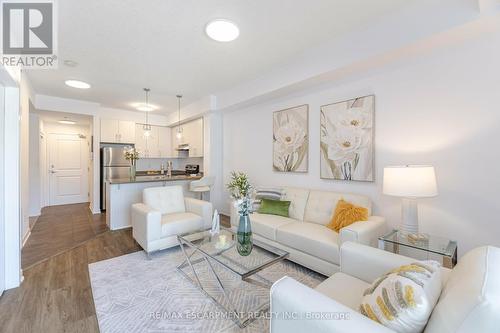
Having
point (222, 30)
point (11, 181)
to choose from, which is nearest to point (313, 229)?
point (222, 30)

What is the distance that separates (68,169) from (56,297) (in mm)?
5616

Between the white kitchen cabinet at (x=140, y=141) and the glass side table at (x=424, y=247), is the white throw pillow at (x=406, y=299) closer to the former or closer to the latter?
the glass side table at (x=424, y=247)

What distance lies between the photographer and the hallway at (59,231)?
2.97 meters

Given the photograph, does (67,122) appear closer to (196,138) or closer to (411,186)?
(196,138)

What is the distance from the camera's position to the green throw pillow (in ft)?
10.3

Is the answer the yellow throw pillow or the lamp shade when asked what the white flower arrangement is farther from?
the lamp shade

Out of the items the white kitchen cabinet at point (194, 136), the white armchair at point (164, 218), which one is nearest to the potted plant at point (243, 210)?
the white armchair at point (164, 218)

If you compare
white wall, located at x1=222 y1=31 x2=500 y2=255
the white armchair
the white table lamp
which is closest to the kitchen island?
the white armchair

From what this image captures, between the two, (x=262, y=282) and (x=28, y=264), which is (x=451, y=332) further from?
(x=28, y=264)

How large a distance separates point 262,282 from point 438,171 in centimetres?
207

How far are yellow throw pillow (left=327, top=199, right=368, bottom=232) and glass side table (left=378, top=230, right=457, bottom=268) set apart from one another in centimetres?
31

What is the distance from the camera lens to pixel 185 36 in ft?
7.75

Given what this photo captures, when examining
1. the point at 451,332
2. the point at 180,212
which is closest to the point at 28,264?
the point at 180,212

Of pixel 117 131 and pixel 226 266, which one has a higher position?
pixel 117 131
